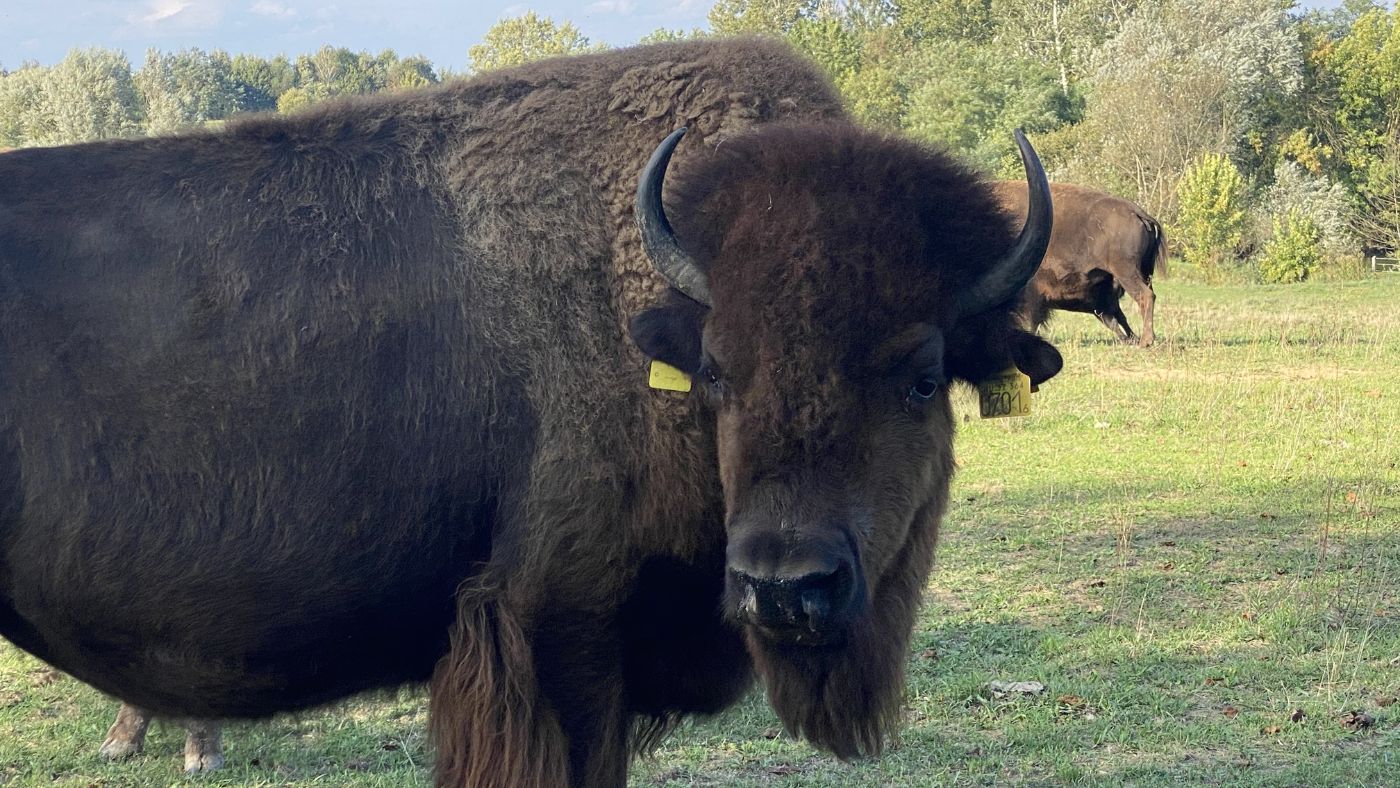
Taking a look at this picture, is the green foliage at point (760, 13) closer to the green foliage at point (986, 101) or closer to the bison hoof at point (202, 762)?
the green foliage at point (986, 101)

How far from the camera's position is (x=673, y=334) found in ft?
12.6

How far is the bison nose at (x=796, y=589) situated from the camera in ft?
11.0

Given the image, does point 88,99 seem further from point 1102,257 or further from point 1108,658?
point 1108,658

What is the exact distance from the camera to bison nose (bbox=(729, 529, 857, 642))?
3.36 m

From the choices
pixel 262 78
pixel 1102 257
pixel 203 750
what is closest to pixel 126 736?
pixel 203 750

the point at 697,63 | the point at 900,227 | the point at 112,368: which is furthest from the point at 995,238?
the point at 112,368

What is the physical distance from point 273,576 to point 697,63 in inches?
91.5

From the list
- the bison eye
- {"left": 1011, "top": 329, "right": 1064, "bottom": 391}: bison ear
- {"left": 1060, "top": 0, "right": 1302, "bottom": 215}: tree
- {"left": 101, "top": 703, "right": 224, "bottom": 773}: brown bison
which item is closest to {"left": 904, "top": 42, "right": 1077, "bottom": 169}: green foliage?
{"left": 1060, "top": 0, "right": 1302, "bottom": 215}: tree

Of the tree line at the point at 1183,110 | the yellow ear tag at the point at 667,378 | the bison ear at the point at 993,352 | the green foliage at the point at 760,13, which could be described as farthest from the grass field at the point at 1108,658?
the green foliage at the point at 760,13

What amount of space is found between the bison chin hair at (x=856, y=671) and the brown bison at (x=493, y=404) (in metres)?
0.02

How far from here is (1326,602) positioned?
7.45 meters

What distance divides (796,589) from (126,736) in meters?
4.31

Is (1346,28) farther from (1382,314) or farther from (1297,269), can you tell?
(1382,314)

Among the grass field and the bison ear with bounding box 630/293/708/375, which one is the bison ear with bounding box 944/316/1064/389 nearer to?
the grass field
